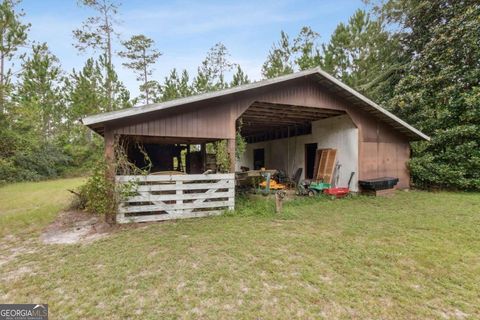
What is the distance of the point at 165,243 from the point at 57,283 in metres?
1.53

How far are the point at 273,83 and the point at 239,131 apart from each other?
2.05 m

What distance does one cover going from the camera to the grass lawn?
2.42 metres

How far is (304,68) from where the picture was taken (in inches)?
682

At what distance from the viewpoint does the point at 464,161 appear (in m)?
9.22

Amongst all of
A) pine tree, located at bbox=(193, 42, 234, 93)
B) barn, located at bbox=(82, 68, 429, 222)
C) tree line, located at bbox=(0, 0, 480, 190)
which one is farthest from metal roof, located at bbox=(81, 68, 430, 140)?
pine tree, located at bbox=(193, 42, 234, 93)

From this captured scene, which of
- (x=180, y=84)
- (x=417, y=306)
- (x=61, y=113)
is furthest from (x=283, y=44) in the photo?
(x=417, y=306)

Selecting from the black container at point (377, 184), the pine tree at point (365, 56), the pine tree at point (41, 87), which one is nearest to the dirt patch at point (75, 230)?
the black container at point (377, 184)

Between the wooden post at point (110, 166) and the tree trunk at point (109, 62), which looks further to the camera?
the tree trunk at point (109, 62)

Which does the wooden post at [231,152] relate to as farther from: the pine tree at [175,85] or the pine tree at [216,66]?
the pine tree at [216,66]

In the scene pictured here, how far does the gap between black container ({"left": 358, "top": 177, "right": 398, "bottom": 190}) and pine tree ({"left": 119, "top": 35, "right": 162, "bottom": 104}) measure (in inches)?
724

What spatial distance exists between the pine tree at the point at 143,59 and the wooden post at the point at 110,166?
1663 centimetres

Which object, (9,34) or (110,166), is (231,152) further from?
(9,34)

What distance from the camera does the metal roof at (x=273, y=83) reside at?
5.14 m

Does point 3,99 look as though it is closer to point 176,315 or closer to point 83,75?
point 83,75
